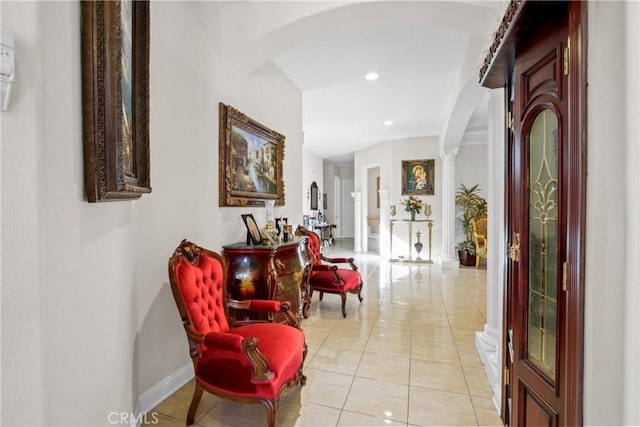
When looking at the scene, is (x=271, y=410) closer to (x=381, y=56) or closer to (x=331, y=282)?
(x=331, y=282)

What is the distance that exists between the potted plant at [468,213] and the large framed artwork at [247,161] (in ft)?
17.2

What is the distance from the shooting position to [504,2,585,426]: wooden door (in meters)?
1.01

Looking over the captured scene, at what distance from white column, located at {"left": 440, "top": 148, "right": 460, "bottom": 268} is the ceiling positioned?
0.99 meters

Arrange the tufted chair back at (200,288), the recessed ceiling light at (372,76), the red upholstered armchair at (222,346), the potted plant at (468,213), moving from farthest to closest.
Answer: the potted plant at (468,213), the recessed ceiling light at (372,76), the tufted chair back at (200,288), the red upholstered armchair at (222,346)

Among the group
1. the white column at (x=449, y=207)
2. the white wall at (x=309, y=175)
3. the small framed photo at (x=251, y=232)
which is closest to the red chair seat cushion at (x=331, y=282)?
the small framed photo at (x=251, y=232)

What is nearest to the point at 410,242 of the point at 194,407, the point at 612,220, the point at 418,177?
the point at 418,177

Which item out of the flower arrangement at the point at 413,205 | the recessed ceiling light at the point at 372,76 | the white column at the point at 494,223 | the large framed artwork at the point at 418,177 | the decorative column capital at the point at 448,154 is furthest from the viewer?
the large framed artwork at the point at 418,177

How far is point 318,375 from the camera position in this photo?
2461 mm

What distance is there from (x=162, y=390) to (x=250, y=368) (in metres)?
0.92

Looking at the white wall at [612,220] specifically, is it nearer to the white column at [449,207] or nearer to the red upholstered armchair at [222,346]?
the red upholstered armchair at [222,346]

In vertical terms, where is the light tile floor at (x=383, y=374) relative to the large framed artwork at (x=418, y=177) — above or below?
below

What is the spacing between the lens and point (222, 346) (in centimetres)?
168

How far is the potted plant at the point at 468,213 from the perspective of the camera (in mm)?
7229

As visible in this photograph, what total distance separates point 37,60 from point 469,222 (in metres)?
8.03
